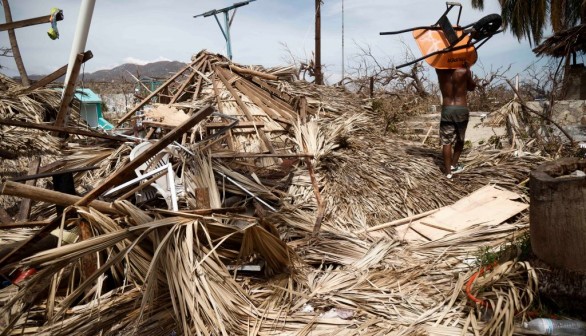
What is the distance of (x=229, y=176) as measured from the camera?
336cm

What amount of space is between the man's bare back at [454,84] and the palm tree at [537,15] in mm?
10909

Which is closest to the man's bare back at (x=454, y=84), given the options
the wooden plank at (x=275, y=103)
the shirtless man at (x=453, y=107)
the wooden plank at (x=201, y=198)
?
the shirtless man at (x=453, y=107)

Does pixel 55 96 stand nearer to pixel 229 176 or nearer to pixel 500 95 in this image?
pixel 229 176

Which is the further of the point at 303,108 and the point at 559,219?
the point at 303,108

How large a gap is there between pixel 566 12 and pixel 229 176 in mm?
14674

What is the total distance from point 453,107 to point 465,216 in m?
1.41

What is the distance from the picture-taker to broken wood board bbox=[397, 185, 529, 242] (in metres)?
3.25

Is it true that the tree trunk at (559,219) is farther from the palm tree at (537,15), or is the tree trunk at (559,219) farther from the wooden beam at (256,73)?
the palm tree at (537,15)

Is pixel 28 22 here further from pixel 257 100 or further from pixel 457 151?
pixel 457 151

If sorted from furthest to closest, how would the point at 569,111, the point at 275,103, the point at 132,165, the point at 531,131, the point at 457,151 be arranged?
the point at 569,111
the point at 531,131
the point at 275,103
the point at 457,151
the point at 132,165

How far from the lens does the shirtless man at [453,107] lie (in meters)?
4.15

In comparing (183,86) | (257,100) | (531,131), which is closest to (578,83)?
(531,131)

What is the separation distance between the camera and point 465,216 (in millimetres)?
3461

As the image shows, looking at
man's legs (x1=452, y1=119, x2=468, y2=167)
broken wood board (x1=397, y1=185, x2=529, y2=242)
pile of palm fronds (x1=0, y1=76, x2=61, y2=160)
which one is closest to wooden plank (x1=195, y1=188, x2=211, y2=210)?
broken wood board (x1=397, y1=185, x2=529, y2=242)
